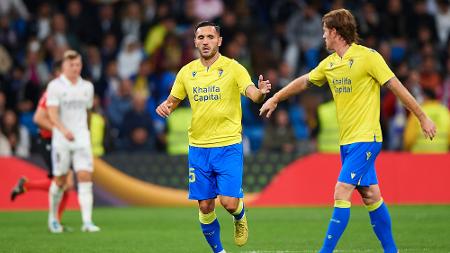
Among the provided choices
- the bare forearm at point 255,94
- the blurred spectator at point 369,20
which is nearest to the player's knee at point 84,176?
the bare forearm at point 255,94

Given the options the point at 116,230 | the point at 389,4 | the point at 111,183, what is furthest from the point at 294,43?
the point at 116,230

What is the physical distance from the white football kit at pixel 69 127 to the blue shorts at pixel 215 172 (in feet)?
14.4

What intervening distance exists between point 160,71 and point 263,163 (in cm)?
435

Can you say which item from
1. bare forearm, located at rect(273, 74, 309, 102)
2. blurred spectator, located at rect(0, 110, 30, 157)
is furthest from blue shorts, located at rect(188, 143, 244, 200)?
blurred spectator, located at rect(0, 110, 30, 157)

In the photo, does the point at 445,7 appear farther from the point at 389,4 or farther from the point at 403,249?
the point at 403,249

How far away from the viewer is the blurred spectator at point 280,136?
2041 centimetres

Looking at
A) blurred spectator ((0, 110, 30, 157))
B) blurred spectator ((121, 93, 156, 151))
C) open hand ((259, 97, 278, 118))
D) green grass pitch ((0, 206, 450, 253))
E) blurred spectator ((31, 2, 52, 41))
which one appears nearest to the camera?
open hand ((259, 97, 278, 118))

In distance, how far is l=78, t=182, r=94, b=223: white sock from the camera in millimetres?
14688

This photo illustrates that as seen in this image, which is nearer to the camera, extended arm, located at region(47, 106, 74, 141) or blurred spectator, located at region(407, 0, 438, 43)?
extended arm, located at region(47, 106, 74, 141)

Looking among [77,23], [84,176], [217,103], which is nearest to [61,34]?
[77,23]

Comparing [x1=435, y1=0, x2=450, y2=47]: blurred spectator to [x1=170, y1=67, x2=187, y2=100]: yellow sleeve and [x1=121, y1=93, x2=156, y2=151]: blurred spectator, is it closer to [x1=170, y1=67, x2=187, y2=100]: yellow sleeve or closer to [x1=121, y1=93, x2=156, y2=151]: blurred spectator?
[x1=121, y1=93, x2=156, y2=151]: blurred spectator

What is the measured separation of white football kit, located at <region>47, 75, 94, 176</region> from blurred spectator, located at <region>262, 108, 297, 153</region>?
641 cm

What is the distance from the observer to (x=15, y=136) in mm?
19953

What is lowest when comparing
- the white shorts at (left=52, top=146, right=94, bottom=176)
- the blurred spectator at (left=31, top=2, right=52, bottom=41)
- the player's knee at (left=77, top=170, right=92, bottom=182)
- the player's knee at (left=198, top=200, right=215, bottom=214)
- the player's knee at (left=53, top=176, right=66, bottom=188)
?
the player's knee at (left=53, top=176, right=66, bottom=188)
